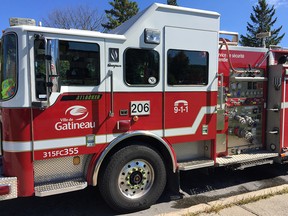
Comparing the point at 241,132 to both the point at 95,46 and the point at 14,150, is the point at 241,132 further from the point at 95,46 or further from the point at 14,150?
the point at 14,150

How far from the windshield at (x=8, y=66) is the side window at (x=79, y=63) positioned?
1.77ft

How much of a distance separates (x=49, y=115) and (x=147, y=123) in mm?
1359

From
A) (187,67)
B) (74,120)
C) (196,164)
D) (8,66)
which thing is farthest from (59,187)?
(187,67)

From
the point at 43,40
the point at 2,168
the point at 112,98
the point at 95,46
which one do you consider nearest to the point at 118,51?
the point at 95,46

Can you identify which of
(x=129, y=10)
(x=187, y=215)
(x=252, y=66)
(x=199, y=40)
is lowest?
(x=187, y=215)

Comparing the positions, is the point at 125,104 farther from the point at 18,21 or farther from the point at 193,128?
the point at 18,21

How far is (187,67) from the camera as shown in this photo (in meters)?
4.49

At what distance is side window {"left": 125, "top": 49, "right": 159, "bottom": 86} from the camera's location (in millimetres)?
4070

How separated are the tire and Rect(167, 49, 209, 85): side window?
3.75ft

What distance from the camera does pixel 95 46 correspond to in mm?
3846

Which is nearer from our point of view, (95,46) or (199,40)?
(95,46)

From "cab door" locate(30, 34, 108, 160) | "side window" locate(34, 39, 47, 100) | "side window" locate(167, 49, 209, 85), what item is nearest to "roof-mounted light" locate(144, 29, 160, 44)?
"side window" locate(167, 49, 209, 85)

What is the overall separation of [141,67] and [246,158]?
252 cm

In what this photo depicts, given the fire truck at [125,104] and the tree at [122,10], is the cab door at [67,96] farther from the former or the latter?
the tree at [122,10]
